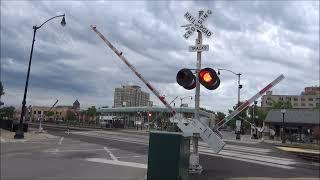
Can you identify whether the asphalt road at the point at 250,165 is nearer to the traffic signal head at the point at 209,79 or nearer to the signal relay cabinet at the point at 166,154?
the traffic signal head at the point at 209,79

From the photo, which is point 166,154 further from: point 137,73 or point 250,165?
point 250,165

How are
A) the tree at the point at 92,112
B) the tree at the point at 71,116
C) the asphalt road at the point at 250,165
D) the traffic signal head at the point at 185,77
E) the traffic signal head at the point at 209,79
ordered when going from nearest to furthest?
1. the traffic signal head at the point at 209,79
2. the traffic signal head at the point at 185,77
3. the asphalt road at the point at 250,165
4. the tree at the point at 92,112
5. the tree at the point at 71,116

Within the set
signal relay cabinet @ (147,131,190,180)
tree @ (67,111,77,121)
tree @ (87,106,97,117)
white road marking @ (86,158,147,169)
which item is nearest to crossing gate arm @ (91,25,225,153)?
signal relay cabinet @ (147,131,190,180)

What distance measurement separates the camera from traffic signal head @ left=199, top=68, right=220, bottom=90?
328 inches

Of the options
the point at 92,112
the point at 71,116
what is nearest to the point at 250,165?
the point at 92,112

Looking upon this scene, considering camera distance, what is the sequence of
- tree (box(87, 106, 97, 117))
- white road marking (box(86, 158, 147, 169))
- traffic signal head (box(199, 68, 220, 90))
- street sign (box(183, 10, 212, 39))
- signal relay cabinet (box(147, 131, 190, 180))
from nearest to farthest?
signal relay cabinet (box(147, 131, 190, 180)), traffic signal head (box(199, 68, 220, 90)), street sign (box(183, 10, 212, 39)), white road marking (box(86, 158, 147, 169)), tree (box(87, 106, 97, 117))

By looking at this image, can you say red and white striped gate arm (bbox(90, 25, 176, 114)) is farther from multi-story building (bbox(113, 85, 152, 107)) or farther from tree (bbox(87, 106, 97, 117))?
multi-story building (bbox(113, 85, 152, 107))

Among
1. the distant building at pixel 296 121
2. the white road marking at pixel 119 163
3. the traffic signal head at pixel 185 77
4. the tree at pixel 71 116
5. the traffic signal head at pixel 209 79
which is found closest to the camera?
the traffic signal head at pixel 209 79

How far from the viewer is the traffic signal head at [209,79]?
8.34 meters

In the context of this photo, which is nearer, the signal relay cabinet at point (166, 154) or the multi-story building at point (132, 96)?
the signal relay cabinet at point (166, 154)

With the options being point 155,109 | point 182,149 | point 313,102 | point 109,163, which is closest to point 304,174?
point 109,163

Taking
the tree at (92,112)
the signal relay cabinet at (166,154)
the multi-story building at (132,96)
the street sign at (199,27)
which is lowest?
the signal relay cabinet at (166,154)

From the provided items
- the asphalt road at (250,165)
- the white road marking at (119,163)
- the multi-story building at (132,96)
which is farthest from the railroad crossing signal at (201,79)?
the multi-story building at (132,96)

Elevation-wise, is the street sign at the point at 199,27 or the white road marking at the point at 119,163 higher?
the street sign at the point at 199,27
